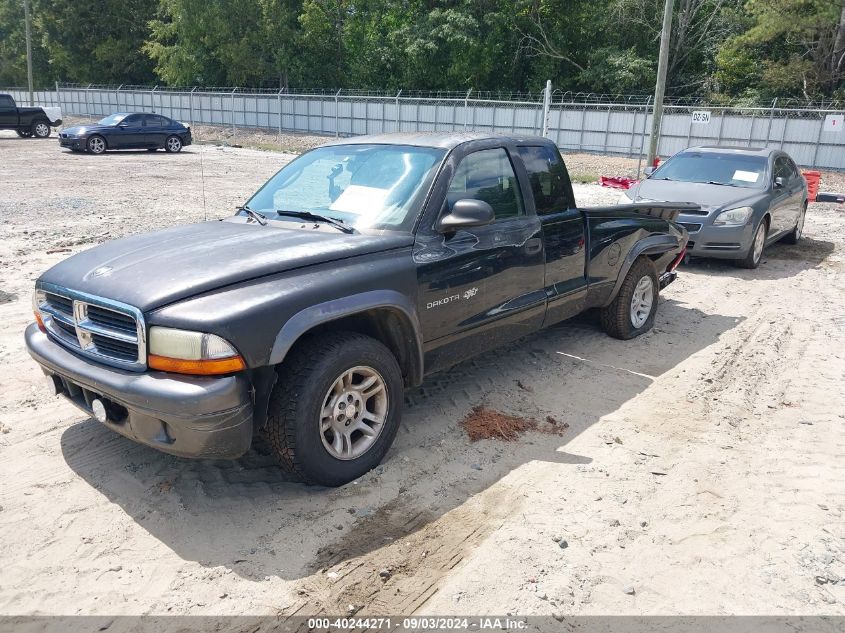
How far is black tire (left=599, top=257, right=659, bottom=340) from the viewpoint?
6547 millimetres

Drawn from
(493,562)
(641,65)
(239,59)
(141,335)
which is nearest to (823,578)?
(493,562)

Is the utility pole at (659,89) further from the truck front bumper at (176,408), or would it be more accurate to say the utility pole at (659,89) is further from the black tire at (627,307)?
A: the truck front bumper at (176,408)

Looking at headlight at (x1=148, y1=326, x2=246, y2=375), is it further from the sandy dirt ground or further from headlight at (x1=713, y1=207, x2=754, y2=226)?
headlight at (x1=713, y1=207, x2=754, y2=226)

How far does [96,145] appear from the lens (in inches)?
1017

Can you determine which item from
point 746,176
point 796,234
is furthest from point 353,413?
point 796,234

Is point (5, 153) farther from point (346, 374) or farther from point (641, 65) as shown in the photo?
point (641, 65)

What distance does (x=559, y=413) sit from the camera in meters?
5.11

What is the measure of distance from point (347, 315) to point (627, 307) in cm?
360

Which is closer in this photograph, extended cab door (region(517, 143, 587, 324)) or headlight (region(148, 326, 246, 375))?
headlight (region(148, 326, 246, 375))

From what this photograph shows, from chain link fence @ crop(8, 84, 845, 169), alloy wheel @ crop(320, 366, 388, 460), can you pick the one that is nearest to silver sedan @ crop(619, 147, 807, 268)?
alloy wheel @ crop(320, 366, 388, 460)

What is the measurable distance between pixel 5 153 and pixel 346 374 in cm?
2527

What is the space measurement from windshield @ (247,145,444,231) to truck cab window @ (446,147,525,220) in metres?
0.21

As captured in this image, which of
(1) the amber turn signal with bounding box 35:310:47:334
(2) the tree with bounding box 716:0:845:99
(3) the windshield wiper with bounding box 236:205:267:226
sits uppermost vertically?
(2) the tree with bounding box 716:0:845:99

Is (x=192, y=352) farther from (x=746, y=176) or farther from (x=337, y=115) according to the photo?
(x=337, y=115)
